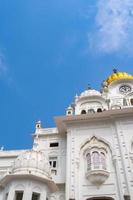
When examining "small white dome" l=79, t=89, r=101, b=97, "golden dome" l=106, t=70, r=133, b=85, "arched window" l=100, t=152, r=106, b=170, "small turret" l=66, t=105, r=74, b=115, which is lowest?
"arched window" l=100, t=152, r=106, b=170

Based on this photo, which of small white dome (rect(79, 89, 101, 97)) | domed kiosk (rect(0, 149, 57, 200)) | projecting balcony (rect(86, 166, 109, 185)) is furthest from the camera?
small white dome (rect(79, 89, 101, 97))

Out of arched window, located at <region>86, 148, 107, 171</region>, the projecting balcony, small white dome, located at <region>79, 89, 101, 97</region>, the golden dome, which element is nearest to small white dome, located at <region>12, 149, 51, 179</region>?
the projecting balcony

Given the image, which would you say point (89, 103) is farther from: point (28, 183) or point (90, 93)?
point (28, 183)

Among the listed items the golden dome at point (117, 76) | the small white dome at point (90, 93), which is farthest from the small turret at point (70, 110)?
the golden dome at point (117, 76)

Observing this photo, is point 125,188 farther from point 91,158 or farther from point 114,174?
point 91,158

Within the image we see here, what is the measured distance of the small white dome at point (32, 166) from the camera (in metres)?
15.5

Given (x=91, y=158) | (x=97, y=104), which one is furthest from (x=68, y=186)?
(x=97, y=104)

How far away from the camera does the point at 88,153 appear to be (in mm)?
24125

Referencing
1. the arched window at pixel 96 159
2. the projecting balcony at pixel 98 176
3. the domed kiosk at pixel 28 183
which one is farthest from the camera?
the arched window at pixel 96 159

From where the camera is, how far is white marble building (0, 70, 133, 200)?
70.4ft

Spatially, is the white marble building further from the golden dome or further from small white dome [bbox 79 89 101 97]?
the golden dome

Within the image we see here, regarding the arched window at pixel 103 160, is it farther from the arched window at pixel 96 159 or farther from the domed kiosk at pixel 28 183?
the domed kiosk at pixel 28 183

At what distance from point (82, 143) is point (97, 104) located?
20.7 feet

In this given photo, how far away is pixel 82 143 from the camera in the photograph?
2489 centimetres
